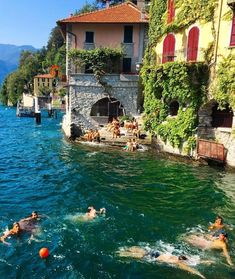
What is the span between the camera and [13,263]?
38.9 ft

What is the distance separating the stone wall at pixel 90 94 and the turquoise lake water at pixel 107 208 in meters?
5.90

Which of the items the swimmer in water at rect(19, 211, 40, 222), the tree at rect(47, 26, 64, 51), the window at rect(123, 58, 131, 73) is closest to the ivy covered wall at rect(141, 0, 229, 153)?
the window at rect(123, 58, 131, 73)

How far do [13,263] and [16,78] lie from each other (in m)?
114

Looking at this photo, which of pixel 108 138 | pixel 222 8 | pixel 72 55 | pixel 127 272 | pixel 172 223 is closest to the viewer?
pixel 127 272

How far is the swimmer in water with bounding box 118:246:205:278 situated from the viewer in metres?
11.6

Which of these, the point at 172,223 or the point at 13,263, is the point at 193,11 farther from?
the point at 13,263

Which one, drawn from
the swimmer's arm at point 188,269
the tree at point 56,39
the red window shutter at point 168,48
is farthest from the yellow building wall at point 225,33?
A: the tree at point 56,39

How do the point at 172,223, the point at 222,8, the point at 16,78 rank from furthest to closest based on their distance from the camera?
the point at 16,78, the point at 222,8, the point at 172,223

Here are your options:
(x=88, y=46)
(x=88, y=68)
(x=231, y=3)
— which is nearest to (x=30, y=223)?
(x=231, y=3)

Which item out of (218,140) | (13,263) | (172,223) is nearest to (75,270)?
(13,263)

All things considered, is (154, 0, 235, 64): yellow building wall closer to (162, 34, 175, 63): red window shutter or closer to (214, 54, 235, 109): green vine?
(162, 34, 175, 63): red window shutter

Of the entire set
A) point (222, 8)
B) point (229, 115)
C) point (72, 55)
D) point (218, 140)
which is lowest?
point (218, 140)

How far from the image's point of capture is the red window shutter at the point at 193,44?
84.4 ft

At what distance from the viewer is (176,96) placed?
1018 inches
